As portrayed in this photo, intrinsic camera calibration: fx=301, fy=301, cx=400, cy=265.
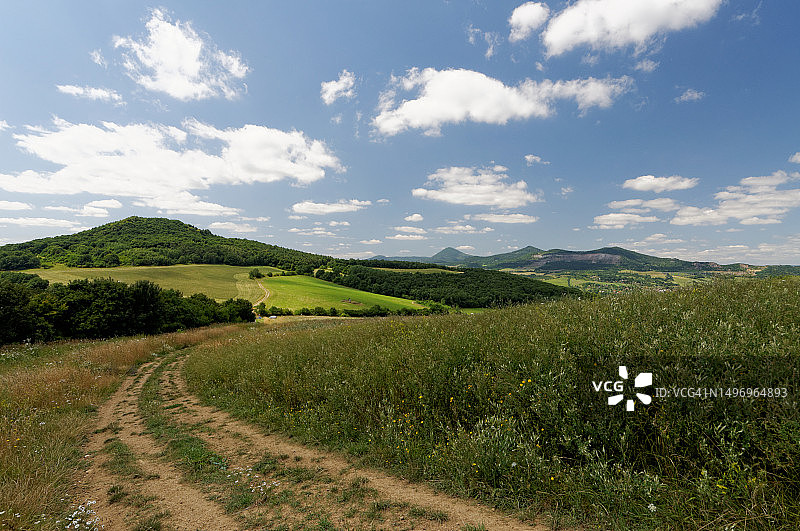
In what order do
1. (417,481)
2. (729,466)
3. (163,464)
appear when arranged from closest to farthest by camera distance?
(729,466)
(417,481)
(163,464)

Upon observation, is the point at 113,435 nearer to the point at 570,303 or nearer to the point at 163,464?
the point at 163,464

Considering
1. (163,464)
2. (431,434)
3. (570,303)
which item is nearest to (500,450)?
(431,434)

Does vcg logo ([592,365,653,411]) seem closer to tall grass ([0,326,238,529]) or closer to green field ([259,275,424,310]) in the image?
tall grass ([0,326,238,529])

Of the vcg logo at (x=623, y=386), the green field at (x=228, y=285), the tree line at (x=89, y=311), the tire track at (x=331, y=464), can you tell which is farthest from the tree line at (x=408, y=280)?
the vcg logo at (x=623, y=386)

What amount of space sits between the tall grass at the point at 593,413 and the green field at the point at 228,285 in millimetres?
65599

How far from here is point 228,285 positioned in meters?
78.6

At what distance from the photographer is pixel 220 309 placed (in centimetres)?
5759

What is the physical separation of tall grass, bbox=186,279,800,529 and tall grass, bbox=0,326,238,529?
384 centimetres

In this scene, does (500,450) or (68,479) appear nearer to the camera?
(500,450)

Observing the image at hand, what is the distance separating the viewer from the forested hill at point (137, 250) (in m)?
88.6

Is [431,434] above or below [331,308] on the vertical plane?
above

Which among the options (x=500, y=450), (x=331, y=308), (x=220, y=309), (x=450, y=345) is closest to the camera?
(x=500, y=450)

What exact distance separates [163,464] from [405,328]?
20.9 ft

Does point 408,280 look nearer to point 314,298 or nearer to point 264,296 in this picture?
point 314,298
